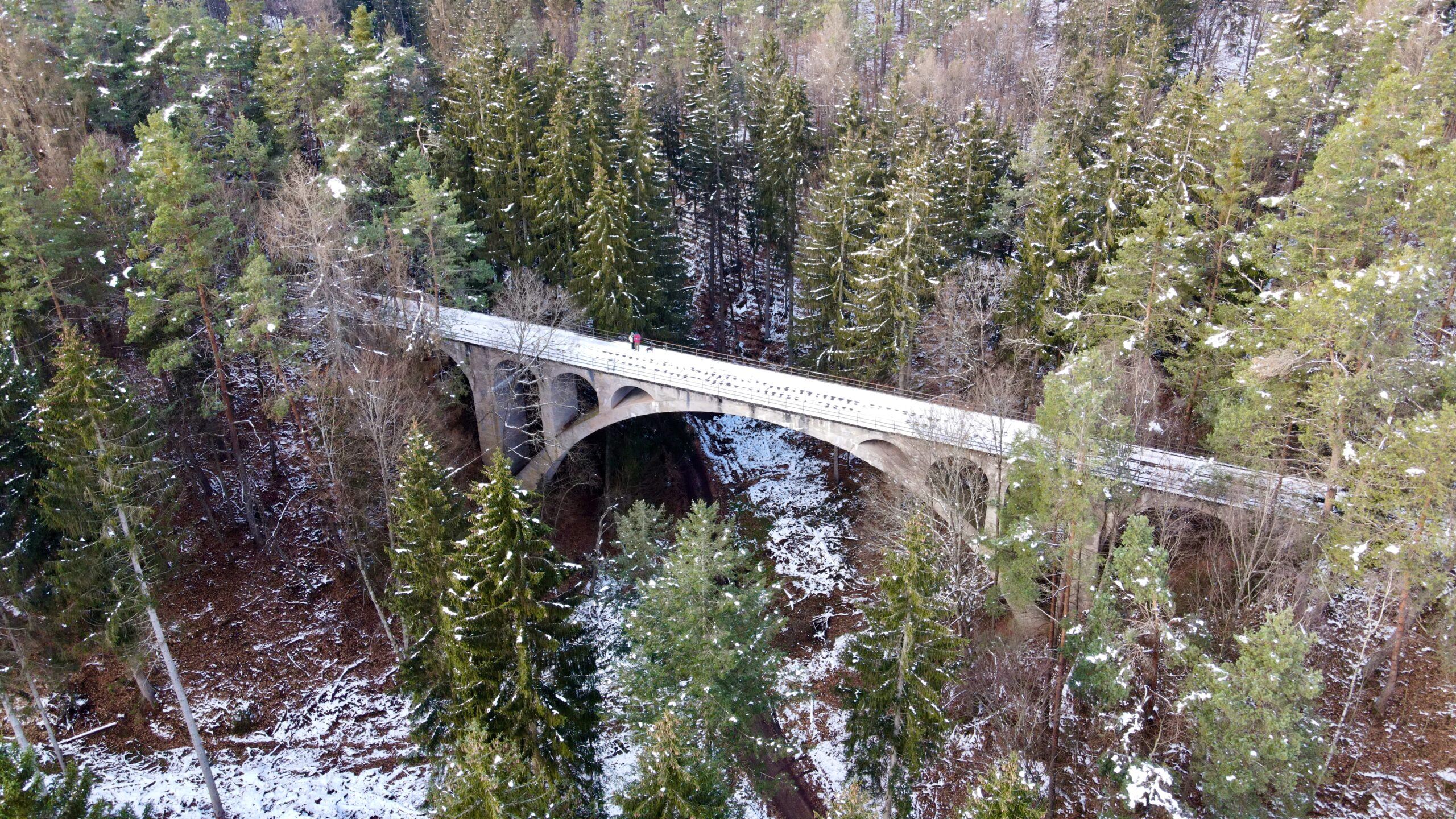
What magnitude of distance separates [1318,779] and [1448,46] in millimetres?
31520

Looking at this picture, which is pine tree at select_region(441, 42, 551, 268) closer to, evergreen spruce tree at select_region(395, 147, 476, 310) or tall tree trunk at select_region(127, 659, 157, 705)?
evergreen spruce tree at select_region(395, 147, 476, 310)

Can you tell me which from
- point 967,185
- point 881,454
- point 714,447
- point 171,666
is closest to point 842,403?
point 881,454

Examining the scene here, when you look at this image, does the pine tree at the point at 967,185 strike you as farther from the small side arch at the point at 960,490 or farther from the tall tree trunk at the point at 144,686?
the tall tree trunk at the point at 144,686

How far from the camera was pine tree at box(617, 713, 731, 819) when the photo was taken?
14891 mm

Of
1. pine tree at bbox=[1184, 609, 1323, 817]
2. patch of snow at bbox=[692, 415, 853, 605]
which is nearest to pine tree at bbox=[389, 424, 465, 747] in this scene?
patch of snow at bbox=[692, 415, 853, 605]

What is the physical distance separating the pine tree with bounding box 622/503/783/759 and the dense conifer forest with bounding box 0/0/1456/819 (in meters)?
0.12

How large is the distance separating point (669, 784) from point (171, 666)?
1562cm

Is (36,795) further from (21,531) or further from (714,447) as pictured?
(714,447)

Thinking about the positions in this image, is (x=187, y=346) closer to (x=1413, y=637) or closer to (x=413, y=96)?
(x=413, y=96)

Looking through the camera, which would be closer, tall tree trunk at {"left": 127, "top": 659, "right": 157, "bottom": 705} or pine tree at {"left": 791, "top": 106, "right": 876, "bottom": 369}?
tall tree trunk at {"left": 127, "top": 659, "right": 157, "bottom": 705}

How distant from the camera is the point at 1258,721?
56.0ft

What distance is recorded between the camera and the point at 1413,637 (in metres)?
24.9

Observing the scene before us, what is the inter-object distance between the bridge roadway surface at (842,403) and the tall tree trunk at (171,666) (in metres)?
12.1

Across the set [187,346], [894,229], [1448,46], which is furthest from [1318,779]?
[187,346]
